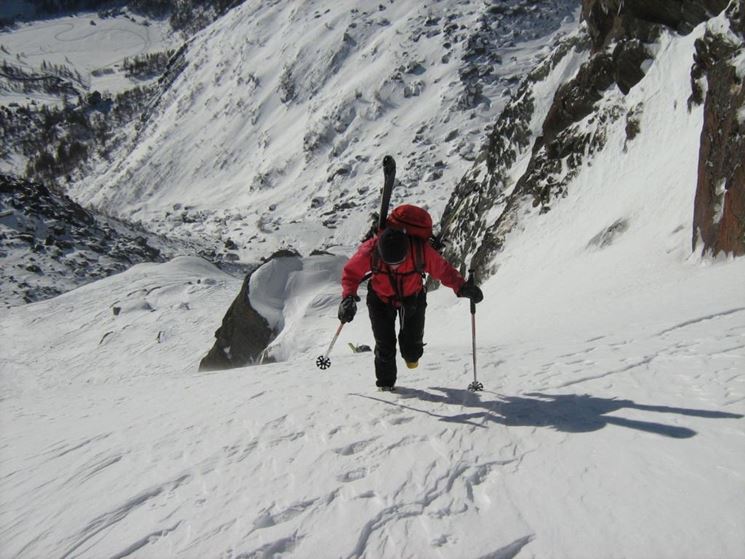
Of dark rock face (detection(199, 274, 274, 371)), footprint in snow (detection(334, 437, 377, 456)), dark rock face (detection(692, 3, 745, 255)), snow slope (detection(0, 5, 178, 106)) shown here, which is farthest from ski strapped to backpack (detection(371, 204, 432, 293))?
snow slope (detection(0, 5, 178, 106))

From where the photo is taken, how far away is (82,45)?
579 ft

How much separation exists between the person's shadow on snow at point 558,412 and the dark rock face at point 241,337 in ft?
43.4

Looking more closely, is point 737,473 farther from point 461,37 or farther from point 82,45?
point 82,45

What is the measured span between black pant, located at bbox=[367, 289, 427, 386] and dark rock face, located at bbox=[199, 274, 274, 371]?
12.6m

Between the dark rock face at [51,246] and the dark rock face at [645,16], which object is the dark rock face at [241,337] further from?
the dark rock face at [51,246]

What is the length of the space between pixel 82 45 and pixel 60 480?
214896 millimetres

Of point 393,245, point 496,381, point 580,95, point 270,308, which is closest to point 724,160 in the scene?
point 496,381

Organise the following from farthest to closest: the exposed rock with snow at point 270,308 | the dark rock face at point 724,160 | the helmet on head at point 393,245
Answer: the exposed rock with snow at point 270,308
the dark rock face at point 724,160
the helmet on head at point 393,245

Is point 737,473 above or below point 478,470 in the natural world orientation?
above

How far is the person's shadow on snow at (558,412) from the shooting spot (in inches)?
145

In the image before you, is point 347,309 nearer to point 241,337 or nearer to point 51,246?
point 241,337

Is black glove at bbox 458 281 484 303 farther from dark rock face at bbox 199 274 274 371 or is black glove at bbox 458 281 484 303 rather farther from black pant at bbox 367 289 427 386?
dark rock face at bbox 199 274 274 371

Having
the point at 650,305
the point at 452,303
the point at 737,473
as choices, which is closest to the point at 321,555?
the point at 737,473

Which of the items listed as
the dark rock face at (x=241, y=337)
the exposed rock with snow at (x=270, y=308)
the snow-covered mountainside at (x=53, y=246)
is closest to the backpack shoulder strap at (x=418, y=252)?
the exposed rock with snow at (x=270, y=308)
